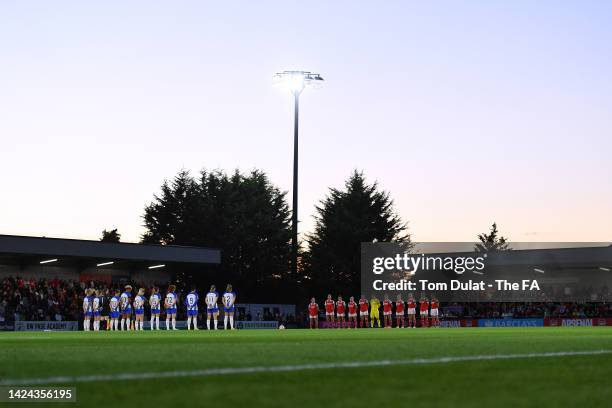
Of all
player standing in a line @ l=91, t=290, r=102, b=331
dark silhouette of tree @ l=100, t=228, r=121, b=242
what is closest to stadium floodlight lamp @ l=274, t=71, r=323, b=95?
player standing in a line @ l=91, t=290, r=102, b=331

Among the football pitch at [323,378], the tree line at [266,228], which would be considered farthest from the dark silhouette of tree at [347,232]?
the football pitch at [323,378]

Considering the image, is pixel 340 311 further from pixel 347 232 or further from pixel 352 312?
pixel 347 232

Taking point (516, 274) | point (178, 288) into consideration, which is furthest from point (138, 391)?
point (516, 274)

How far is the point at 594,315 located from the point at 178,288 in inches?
1050

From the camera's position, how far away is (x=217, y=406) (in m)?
6.33

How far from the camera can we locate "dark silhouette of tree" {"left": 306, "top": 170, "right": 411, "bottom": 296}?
76.1 metres

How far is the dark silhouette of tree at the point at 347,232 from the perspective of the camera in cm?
7606

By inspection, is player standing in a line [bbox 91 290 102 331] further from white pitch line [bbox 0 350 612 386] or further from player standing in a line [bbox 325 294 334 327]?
white pitch line [bbox 0 350 612 386]

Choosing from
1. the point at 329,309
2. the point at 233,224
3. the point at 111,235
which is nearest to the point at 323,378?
the point at 329,309

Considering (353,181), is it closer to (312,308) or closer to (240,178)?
(240,178)

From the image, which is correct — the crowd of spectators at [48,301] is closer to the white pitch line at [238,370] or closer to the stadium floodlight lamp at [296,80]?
the stadium floodlight lamp at [296,80]

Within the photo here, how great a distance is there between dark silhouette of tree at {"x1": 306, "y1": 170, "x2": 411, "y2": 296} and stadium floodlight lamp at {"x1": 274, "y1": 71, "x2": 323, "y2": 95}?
2299 centimetres

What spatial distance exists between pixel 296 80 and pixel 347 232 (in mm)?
23735

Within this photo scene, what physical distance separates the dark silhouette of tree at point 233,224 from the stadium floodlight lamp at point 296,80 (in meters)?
19.9
